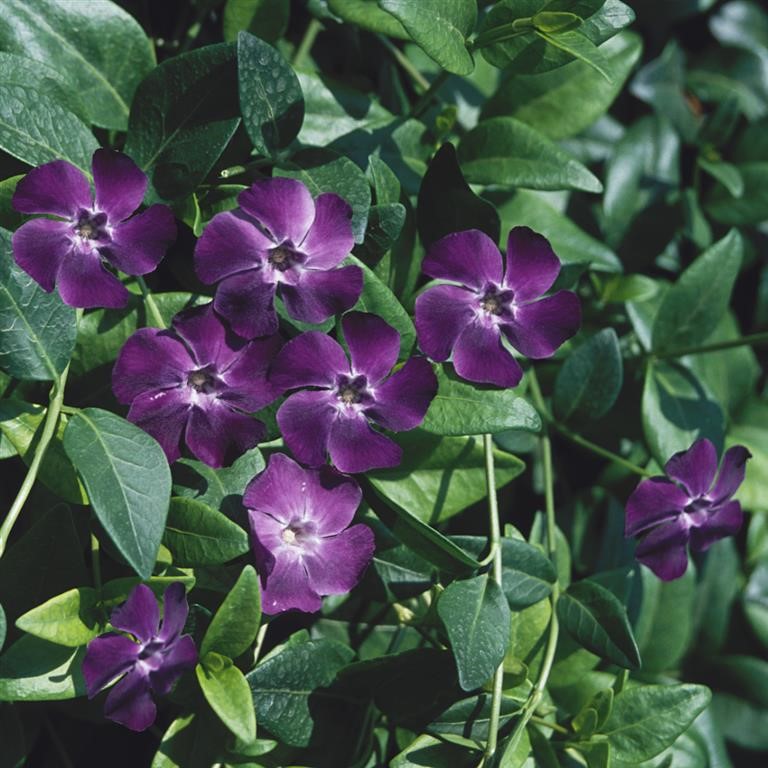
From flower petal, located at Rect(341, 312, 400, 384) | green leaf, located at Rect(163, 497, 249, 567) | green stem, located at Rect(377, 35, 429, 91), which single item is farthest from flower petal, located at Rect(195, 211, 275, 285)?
green stem, located at Rect(377, 35, 429, 91)

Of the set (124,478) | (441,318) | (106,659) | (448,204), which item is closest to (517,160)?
A: (448,204)

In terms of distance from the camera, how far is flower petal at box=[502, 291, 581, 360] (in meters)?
1.08

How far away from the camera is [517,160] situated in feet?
4.18

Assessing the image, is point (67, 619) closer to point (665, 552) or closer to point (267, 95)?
point (267, 95)

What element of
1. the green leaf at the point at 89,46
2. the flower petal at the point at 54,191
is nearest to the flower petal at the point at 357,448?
the flower petal at the point at 54,191

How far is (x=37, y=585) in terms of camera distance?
1.02m

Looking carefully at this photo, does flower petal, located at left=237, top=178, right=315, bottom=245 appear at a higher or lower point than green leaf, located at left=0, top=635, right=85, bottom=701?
higher

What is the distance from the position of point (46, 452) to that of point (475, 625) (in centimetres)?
42

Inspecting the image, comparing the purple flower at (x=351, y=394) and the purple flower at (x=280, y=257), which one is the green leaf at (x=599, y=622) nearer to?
the purple flower at (x=351, y=394)

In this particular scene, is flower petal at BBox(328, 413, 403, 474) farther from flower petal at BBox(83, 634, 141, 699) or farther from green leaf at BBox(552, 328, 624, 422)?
green leaf at BBox(552, 328, 624, 422)

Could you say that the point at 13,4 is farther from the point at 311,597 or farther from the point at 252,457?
the point at 311,597

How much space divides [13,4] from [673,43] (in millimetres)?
1104

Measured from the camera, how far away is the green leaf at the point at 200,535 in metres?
0.96

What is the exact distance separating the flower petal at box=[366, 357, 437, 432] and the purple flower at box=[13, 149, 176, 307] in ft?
0.79
